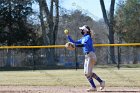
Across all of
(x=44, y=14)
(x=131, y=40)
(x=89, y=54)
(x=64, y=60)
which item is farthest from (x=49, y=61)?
(x=89, y=54)

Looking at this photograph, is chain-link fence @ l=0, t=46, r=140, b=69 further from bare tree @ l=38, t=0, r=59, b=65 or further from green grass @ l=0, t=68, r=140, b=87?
green grass @ l=0, t=68, r=140, b=87

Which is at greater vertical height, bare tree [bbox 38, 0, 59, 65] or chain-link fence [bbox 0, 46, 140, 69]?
bare tree [bbox 38, 0, 59, 65]

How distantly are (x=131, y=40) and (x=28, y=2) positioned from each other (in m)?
13.5

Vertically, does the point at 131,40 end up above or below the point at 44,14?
below

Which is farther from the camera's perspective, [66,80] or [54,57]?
[54,57]

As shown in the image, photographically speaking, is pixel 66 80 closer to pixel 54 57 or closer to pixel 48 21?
pixel 54 57

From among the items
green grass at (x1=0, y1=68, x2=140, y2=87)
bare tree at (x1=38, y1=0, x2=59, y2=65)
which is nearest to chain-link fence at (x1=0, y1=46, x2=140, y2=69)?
bare tree at (x1=38, y1=0, x2=59, y2=65)

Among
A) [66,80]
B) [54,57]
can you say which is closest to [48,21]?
[54,57]

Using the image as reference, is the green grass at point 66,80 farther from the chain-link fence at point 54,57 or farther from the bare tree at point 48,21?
the bare tree at point 48,21

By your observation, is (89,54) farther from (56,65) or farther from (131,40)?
(131,40)

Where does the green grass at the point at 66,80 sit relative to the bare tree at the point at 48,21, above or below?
below

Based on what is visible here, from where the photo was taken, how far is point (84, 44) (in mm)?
13281

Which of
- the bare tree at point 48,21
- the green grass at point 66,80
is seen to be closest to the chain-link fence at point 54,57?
the bare tree at point 48,21

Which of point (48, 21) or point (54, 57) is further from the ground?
point (48, 21)
